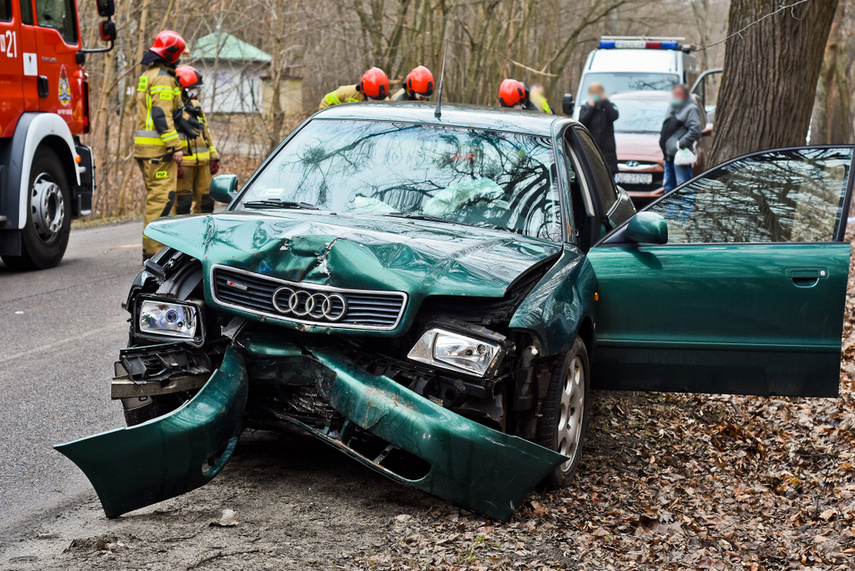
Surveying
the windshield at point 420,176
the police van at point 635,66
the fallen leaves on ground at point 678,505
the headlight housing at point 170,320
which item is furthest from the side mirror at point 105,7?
the police van at point 635,66

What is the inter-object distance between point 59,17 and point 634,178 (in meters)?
Answer: 9.48

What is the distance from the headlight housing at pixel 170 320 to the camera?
4305mm

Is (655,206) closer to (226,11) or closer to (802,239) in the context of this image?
(802,239)

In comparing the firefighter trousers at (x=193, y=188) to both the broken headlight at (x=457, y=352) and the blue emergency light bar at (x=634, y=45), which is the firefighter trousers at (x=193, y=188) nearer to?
the broken headlight at (x=457, y=352)

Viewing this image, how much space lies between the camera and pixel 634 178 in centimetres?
1697

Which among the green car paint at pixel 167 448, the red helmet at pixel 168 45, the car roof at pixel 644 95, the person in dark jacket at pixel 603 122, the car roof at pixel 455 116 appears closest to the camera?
the green car paint at pixel 167 448

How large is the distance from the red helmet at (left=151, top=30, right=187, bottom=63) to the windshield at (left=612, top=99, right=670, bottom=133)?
30.4 ft

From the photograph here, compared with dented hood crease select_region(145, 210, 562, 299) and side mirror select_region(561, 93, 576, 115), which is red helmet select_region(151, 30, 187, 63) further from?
side mirror select_region(561, 93, 576, 115)

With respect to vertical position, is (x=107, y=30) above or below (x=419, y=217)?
above

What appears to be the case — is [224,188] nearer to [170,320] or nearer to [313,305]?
[170,320]

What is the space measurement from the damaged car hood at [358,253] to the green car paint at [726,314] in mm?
610

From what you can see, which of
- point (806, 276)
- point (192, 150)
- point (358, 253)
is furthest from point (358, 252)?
point (192, 150)

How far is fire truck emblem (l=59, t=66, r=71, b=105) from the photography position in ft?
34.6

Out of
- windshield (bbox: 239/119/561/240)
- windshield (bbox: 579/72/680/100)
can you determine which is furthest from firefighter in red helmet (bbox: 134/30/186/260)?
windshield (bbox: 579/72/680/100)
